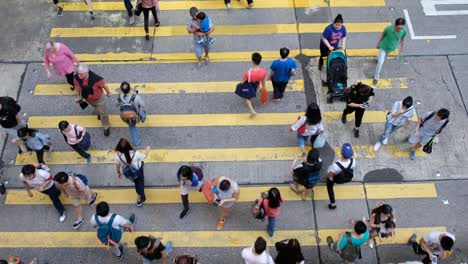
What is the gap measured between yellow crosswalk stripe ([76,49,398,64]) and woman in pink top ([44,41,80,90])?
4.65ft

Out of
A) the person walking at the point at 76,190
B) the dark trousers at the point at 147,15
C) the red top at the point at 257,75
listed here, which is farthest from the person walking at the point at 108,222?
the dark trousers at the point at 147,15

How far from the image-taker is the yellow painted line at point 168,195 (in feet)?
29.6

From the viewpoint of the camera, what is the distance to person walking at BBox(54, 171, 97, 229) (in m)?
7.59

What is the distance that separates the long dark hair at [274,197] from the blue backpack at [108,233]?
2.52 metres

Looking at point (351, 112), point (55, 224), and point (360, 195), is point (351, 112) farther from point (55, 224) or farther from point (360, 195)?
point (55, 224)

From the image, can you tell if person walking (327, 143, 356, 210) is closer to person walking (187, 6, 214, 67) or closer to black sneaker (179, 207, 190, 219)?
black sneaker (179, 207, 190, 219)

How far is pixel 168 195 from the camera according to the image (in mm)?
9109

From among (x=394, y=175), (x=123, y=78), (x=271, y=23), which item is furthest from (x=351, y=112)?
(x=123, y=78)

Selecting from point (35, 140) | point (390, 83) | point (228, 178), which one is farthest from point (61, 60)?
point (390, 83)

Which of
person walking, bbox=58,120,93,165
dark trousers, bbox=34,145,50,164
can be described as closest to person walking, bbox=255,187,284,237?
person walking, bbox=58,120,93,165

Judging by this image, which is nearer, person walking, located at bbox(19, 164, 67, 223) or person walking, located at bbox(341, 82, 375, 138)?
person walking, located at bbox(19, 164, 67, 223)

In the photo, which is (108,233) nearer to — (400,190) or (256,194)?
(256,194)

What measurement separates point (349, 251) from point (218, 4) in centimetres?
762

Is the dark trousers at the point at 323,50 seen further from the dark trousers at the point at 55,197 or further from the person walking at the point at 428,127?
the dark trousers at the point at 55,197
